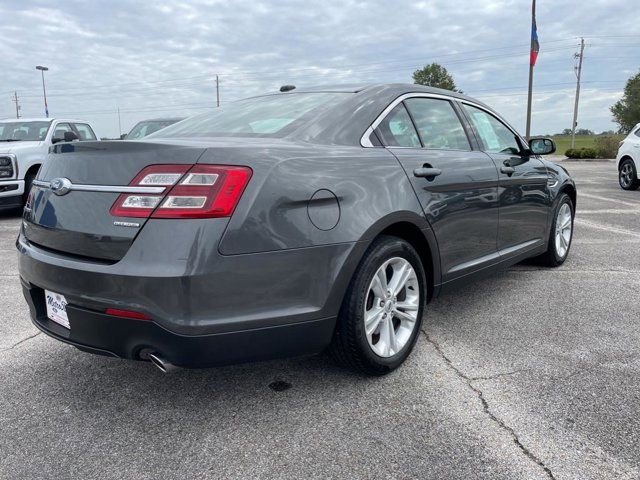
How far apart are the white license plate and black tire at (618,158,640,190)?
12.5 m

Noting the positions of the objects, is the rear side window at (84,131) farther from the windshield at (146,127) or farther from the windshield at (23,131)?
the windshield at (146,127)

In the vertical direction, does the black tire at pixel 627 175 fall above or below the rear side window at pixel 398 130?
below

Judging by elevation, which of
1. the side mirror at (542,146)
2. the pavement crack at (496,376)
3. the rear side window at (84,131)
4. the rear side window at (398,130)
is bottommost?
the pavement crack at (496,376)

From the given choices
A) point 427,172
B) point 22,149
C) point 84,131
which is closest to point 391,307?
point 427,172

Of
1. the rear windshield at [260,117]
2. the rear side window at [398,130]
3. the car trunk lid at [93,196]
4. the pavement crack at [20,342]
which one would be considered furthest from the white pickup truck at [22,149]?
the rear side window at [398,130]

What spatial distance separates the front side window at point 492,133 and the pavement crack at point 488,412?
1.54m

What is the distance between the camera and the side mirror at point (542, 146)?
182 inches

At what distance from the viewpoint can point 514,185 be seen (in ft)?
13.2

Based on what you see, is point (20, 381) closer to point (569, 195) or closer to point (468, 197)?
point (468, 197)

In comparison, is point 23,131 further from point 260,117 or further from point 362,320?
point 362,320

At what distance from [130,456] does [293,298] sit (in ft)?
2.93

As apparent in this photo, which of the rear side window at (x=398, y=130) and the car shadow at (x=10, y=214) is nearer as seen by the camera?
the rear side window at (x=398, y=130)

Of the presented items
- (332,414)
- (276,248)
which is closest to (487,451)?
(332,414)

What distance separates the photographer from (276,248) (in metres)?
2.24
